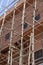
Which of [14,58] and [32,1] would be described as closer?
[14,58]

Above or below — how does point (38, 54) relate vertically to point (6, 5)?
below

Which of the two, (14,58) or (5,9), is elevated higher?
(5,9)

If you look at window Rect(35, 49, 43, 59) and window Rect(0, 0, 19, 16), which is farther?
window Rect(0, 0, 19, 16)

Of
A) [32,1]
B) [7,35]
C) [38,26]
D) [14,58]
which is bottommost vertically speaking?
[14,58]

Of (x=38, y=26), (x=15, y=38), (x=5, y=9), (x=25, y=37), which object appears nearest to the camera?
(x=38, y=26)

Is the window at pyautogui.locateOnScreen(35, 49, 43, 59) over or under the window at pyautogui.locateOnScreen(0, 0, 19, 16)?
under

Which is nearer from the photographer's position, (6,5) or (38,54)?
(38,54)

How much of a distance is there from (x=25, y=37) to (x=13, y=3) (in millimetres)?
2133

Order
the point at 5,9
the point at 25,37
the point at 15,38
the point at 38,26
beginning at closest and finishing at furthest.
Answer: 1. the point at 38,26
2. the point at 25,37
3. the point at 15,38
4. the point at 5,9

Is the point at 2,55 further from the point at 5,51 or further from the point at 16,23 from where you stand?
the point at 16,23

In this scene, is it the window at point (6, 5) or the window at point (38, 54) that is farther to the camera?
the window at point (6, 5)

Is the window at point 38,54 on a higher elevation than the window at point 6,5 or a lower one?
lower

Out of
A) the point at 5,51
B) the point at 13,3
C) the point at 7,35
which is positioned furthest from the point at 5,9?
the point at 5,51

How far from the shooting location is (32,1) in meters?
9.08
